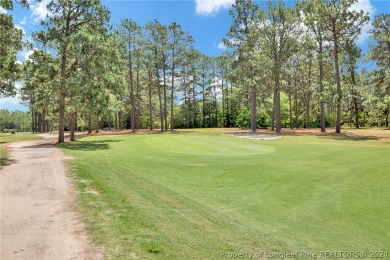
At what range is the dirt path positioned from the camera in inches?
188

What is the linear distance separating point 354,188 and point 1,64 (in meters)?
17.7

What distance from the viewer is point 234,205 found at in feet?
30.3

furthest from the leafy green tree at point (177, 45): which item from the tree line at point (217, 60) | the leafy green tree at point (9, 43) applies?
the leafy green tree at point (9, 43)

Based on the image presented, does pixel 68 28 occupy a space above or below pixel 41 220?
above

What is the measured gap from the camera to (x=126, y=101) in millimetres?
60594

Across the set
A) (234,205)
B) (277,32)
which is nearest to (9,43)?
(234,205)

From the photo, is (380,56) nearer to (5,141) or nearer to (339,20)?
(339,20)

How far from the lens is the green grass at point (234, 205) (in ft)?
19.0

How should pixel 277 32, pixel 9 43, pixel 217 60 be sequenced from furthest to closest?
1. pixel 217 60
2. pixel 277 32
3. pixel 9 43

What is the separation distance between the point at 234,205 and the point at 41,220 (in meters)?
5.23

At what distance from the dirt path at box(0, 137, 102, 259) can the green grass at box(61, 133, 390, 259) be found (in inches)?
14.6

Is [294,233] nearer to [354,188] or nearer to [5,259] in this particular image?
[354,188]

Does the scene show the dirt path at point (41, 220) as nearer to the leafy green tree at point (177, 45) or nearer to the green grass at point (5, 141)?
the green grass at point (5, 141)

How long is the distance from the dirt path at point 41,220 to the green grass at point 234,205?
371 millimetres
